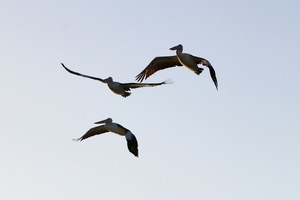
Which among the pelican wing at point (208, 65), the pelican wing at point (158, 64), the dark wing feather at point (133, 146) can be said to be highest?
the pelican wing at point (158, 64)

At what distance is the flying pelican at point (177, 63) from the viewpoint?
3194cm

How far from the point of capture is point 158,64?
35.2 meters

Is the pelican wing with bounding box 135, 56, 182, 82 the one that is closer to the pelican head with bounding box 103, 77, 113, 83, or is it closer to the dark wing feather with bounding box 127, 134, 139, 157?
the pelican head with bounding box 103, 77, 113, 83

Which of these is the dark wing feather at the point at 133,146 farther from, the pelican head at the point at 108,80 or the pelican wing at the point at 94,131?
the pelican wing at the point at 94,131

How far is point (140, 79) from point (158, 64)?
1.05 m

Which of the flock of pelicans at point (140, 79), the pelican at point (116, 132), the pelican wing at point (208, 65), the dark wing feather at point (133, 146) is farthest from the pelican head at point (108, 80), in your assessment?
the pelican wing at point (208, 65)

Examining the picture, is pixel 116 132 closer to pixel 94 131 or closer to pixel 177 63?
pixel 94 131

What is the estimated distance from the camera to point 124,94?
102 feet

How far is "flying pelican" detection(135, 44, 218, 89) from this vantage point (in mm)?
31944

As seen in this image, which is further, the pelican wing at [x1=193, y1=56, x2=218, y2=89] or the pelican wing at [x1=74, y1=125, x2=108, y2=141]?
the pelican wing at [x1=74, y1=125, x2=108, y2=141]

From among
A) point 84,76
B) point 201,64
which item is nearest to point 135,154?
point 84,76

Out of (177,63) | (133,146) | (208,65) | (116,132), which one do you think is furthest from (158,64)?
(133,146)

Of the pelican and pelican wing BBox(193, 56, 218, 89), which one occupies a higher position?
pelican wing BBox(193, 56, 218, 89)

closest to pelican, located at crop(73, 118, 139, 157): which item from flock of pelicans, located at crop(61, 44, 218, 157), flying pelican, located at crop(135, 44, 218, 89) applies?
flock of pelicans, located at crop(61, 44, 218, 157)
